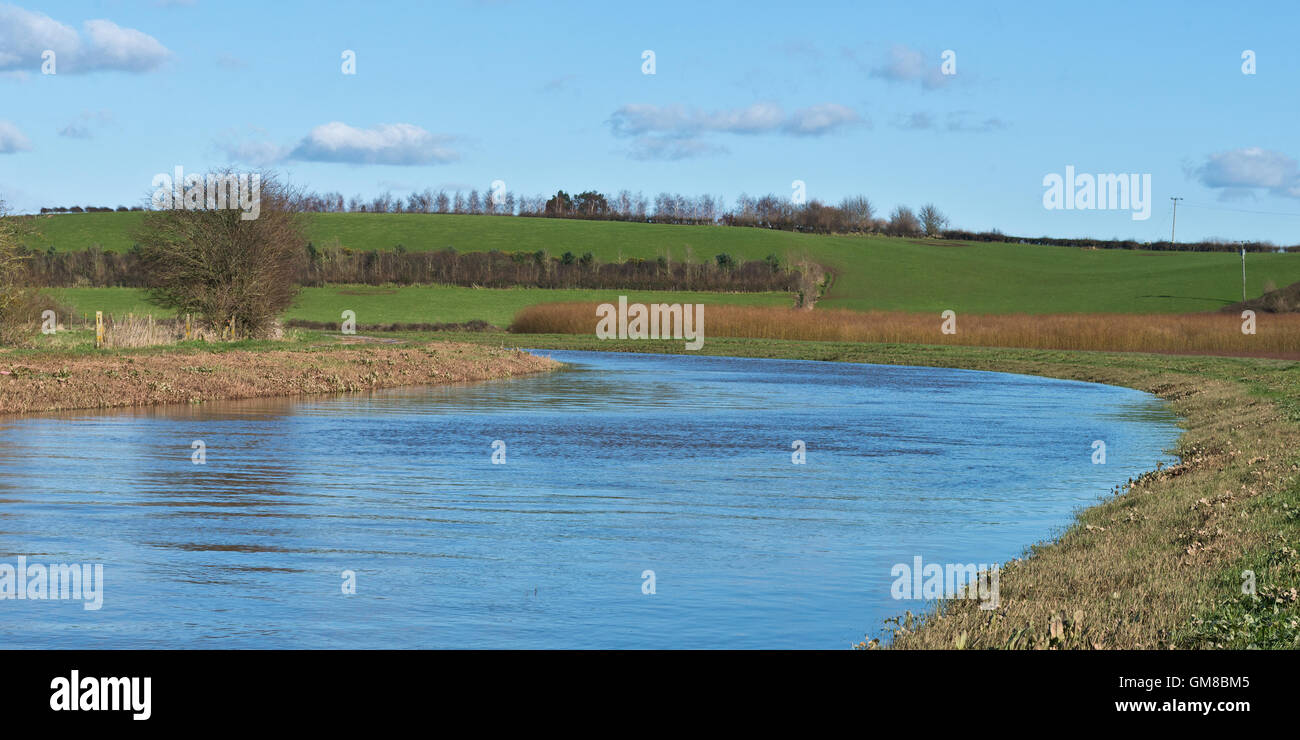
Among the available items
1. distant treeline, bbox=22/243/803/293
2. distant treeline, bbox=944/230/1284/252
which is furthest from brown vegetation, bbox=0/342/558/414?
distant treeline, bbox=944/230/1284/252

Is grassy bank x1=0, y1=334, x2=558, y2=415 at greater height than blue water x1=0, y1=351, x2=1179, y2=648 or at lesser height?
greater

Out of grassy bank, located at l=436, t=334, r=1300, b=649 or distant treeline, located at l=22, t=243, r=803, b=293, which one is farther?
distant treeline, located at l=22, t=243, r=803, b=293

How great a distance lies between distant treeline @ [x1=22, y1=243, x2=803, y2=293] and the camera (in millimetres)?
114125

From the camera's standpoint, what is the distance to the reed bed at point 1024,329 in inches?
2371

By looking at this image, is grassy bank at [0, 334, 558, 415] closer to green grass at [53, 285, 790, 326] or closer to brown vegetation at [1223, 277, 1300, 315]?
green grass at [53, 285, 790, 326]

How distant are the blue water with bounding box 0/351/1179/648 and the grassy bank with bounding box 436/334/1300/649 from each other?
2.79 ft

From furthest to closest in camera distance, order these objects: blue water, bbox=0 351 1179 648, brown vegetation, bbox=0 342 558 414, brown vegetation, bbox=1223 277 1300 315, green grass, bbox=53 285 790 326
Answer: green grass, bbox=53 285 790 326
brown vegetation, bbox=1223 277 1300 315
brown vegetation, bbox=0 342 558 414
blue water, bbox=0 351 1179 648

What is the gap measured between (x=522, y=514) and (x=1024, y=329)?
180ft

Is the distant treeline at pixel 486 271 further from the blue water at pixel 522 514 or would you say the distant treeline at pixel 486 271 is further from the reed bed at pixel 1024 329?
the blue water at pixel 522 514

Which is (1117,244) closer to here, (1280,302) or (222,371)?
(1280,302)

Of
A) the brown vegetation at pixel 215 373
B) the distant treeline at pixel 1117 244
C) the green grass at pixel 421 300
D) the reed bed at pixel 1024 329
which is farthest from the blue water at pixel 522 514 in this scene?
the distant treeline at pixel 1117 244

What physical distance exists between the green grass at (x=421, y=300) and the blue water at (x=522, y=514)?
63.3 m

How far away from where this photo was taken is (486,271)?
11669 centimetres
